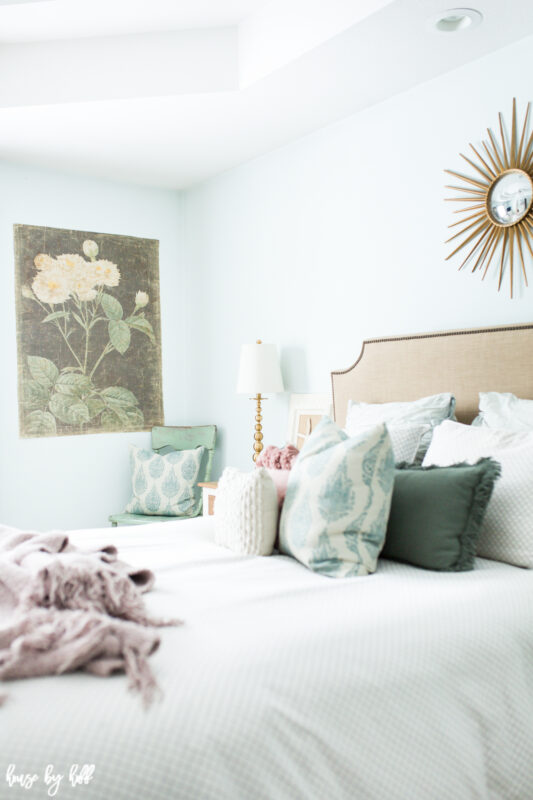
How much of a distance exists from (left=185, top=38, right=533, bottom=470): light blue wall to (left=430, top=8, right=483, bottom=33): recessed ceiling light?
0.24m

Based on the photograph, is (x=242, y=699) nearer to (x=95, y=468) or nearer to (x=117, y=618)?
(x=117, y=618)

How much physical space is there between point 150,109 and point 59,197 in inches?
45.2

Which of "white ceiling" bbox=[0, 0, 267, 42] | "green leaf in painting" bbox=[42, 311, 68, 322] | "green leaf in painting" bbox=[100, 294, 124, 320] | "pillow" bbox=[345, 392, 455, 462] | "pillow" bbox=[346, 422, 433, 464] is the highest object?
"white ceiling" bbox=[0, 0, 267, 42]

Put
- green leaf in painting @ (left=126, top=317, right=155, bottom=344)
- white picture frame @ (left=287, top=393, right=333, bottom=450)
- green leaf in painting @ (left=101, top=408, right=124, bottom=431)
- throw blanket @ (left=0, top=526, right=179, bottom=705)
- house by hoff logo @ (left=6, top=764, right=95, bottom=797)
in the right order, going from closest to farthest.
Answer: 1. house by hoff logo @ (left=6, top=764, right=95, bottom=797)
2. throw blanket @ (left=0, top=526, right=179, bottom=705)
3. white picture frame @ (left=287, top=393, right=333, bottom=450)
4. green leaf in painting @ (left=101, top=408, right=124, bottom=431)
5. green leaf in painting @ (left=126, top=317, right=155, bottom=344)

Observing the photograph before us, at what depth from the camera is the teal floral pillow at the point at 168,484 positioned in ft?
13.3

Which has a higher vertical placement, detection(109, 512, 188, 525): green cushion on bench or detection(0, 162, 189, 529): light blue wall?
detection(0, 162, 189, 529): light blue wall

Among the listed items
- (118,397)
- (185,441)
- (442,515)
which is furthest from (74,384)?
(442,515)

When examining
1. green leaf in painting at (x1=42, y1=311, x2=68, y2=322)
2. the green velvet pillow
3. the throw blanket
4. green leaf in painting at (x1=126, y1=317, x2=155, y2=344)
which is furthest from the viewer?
green leaf in painting at (x1=126, y1=317, x2=155, y2=344)

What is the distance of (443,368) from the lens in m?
2.75

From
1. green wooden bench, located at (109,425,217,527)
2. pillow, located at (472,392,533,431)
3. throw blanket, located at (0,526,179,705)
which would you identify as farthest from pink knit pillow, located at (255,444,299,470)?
green wooden bench, located at (109,425,217,527)

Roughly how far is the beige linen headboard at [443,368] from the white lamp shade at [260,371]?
45cm

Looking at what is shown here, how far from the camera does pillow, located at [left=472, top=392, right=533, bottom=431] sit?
2.24 meters

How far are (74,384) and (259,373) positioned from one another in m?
1.26

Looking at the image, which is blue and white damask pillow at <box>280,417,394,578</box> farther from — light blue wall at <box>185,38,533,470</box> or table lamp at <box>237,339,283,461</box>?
table lamp at <box>237,339,283,461</box>
